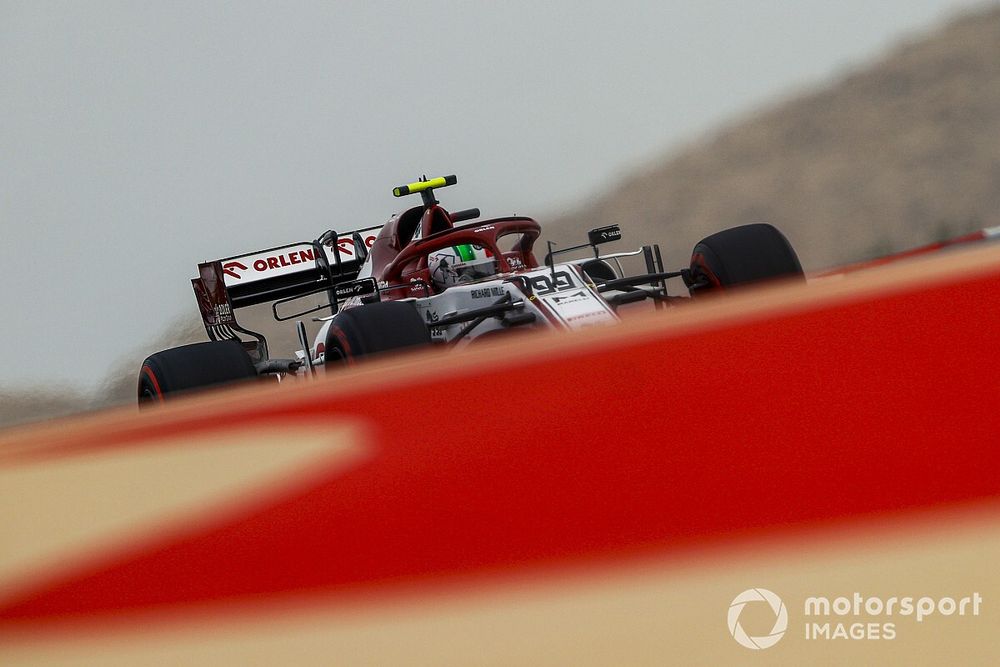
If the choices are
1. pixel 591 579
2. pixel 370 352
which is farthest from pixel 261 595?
pixel 370 352

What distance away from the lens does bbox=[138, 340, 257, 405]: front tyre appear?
11.7 ft

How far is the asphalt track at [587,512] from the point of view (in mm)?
535

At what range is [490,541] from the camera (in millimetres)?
630

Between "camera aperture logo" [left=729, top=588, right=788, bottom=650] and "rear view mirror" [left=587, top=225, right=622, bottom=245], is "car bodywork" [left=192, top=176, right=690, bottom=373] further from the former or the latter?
"camera aperture logo" [left=729, top=588, right=788, bottom=650]

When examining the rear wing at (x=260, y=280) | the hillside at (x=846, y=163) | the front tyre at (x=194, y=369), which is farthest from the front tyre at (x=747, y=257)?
the hillside at (x=846, y=163)

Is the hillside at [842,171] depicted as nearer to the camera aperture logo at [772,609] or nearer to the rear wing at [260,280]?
the rear wing at [260,280]

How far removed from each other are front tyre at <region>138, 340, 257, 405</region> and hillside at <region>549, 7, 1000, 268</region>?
31.9 ft

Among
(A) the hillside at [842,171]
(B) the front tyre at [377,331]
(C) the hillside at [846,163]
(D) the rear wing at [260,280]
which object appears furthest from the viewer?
(C) the hillside at [846,163]

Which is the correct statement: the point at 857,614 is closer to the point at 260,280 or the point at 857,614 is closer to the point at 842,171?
the point at 260,280

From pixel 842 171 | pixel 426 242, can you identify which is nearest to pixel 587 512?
pixel 426 242

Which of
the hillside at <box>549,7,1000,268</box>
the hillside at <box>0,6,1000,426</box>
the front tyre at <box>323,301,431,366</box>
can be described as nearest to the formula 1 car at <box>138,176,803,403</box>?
the front tyre at <box>323,301,431,366</box>

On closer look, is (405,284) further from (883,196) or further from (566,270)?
(883,196)

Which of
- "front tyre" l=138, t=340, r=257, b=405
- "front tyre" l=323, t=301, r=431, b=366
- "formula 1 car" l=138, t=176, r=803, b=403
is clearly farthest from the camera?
"front tyre" l=138, t=340, r=257, b=405

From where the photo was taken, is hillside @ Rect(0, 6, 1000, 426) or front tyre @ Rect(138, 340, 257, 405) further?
hillside @ Rect(0, 6, 1000, 426)
